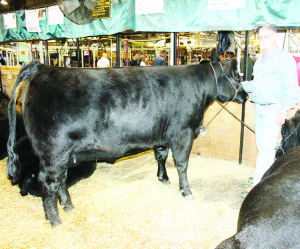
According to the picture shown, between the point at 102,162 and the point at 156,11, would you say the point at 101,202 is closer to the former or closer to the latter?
the point at 102,162

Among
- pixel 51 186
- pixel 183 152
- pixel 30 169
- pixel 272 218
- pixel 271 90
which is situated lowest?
pixel 30 169

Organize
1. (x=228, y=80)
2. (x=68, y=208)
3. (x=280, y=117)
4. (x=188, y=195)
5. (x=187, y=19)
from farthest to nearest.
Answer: (x=187, y=19)
(x=228, y=80)
(x=188, y=195)
(x=68, y=208)
(x=280, y=117)

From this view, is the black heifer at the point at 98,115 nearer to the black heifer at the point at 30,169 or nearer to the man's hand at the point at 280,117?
the black heifer at the point at 30,169

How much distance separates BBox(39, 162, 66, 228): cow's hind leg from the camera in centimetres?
278

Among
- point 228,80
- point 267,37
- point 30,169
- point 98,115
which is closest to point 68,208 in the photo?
point 30,169

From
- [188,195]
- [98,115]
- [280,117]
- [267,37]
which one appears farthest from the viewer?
[188,195]

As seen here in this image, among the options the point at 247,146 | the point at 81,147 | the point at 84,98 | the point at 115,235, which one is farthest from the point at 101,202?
the point at 247,146

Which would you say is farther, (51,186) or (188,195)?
(188,195)

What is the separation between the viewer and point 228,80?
3.67m

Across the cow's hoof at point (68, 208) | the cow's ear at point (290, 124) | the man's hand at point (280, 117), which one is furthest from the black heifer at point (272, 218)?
the cow's hoof at point (68, 208)

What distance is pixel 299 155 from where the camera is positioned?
2.15 metres

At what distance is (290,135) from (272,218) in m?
2.11

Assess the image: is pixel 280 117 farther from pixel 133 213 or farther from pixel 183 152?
pixel 133 213

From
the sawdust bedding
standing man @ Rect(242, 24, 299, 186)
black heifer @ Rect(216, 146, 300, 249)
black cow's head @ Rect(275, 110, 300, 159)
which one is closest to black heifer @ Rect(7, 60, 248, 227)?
the sawdust bedding
